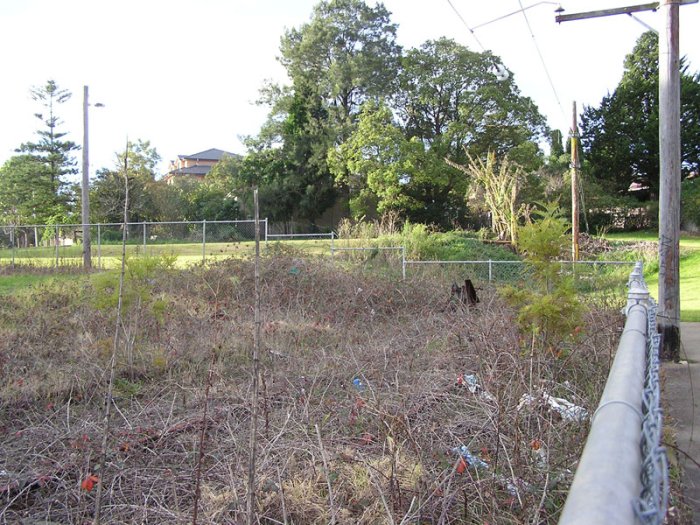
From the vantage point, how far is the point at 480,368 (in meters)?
5.75

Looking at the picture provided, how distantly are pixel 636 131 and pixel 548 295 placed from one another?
43.3 metres

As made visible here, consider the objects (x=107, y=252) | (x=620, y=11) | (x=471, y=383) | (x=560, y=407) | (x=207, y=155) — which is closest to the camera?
(x=560, y=407)

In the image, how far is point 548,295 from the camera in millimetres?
5957

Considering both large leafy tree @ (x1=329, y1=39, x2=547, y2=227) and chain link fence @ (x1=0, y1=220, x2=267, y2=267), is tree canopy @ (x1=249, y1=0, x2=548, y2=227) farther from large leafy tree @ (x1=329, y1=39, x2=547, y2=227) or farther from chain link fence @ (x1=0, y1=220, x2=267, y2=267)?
chain link fence @ (x1=0, y1=220, x2=267, y2=267)

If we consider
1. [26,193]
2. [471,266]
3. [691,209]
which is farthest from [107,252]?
[691,209]

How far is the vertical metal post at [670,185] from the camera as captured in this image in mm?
7926

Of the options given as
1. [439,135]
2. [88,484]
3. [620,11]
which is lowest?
[88,484]

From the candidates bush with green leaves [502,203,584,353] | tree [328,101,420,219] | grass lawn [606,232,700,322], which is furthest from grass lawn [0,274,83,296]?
tree [328,101,420,219]

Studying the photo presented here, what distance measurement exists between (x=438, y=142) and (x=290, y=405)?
32.8 meters

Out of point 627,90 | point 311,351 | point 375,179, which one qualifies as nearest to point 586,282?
point 311,351

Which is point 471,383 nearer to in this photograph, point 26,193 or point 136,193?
point 136,193

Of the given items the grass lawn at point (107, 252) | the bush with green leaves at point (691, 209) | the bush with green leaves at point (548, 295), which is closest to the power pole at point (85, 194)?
the grass lawn at point (107, 252)

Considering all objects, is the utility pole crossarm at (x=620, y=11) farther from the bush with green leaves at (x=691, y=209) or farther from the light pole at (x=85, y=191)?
the bush with green leaves at (x=691, y=209)

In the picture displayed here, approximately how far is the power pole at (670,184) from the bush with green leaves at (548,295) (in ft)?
7.80
